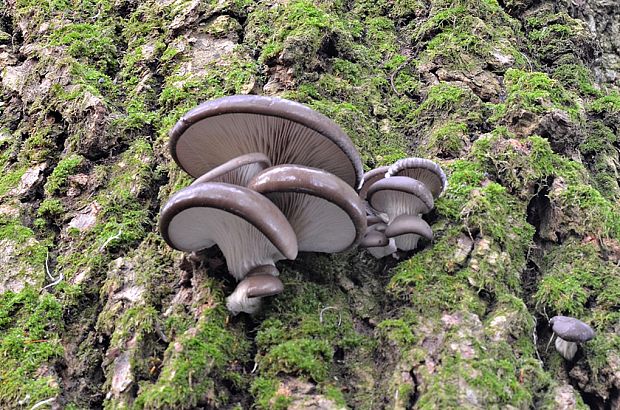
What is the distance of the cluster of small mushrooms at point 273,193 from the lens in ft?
8.98

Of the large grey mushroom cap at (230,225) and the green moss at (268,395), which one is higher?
the large grey mushroom cap at (230,225)

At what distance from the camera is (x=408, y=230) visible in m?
3.20

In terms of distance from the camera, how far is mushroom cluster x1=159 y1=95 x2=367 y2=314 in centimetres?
270

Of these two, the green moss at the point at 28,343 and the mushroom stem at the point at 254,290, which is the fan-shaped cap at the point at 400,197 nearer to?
the mushroom stem at the point at 254,290

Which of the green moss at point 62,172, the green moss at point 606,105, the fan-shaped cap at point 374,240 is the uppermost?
the fan-shaped cap at point 374,240

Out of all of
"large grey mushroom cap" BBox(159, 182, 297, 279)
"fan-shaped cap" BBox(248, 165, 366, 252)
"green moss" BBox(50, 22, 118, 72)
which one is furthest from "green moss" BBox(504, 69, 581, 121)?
"green moss" BBox(50, 22, 118, 72)

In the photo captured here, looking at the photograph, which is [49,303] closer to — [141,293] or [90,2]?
[141,293]

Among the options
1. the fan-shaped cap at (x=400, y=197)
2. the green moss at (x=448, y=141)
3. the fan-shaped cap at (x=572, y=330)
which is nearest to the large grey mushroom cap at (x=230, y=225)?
the fan-shaped cap at (x=400, y=197)

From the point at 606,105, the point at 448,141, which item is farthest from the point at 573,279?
the point at 606,105

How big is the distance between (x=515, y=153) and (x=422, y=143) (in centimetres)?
70

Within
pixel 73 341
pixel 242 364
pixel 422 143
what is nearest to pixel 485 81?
pixel 422 143

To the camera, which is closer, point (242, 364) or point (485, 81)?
point (242, 364)

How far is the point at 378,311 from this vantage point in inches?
126

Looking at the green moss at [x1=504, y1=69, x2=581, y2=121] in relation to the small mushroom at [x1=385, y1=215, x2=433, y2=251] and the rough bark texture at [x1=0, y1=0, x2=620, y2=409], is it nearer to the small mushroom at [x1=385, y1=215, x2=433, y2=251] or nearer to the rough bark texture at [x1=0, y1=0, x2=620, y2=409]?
the rough bark texture at [x1=0, y1=0, x2=620, y2=409]
